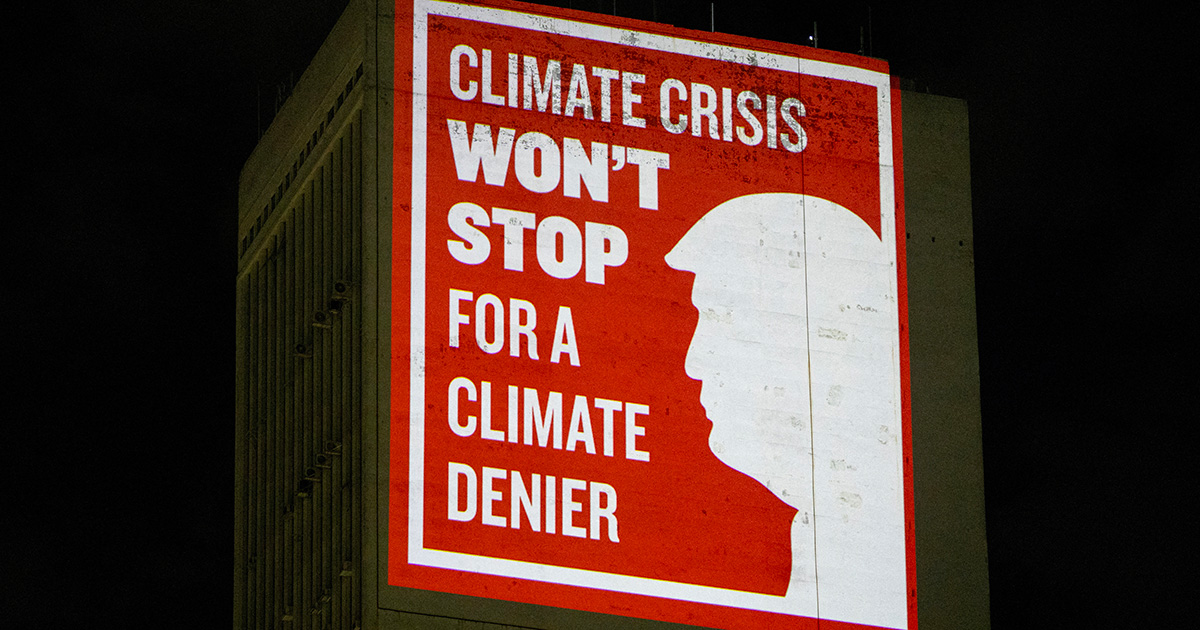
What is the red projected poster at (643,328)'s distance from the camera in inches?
1893

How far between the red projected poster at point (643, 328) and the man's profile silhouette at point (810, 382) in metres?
0.05

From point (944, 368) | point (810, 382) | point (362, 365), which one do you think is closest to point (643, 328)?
point (810, 382)

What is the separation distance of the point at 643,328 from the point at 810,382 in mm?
4021

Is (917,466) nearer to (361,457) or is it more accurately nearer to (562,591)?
(562,591)

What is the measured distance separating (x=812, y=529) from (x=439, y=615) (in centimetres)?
867

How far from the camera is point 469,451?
4784cm

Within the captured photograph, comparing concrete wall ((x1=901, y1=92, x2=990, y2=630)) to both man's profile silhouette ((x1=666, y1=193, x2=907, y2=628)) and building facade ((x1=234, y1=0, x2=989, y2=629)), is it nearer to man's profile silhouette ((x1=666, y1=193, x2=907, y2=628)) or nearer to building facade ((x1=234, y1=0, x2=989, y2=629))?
building facade ((x1=234, y1=0, x2=989, y2=629))

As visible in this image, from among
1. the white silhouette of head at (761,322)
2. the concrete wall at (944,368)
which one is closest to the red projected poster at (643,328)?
the white silhouette of head at (761,322)

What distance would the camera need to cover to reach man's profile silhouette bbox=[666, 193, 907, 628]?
50.6m

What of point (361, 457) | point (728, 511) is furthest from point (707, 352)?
point (361, 457)

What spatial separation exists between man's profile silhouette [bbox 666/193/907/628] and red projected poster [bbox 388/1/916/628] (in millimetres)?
55

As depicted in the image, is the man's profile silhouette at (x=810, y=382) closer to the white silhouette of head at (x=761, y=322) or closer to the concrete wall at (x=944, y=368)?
the white silhouette of head at (x=761, y=322)

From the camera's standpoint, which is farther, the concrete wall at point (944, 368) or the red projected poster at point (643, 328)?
the concrete wall at point (944, 368)

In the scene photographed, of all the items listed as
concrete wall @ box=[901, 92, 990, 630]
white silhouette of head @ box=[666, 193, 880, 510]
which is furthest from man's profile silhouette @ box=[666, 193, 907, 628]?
concrete wall @ box=[901, 92, 990, 630]
